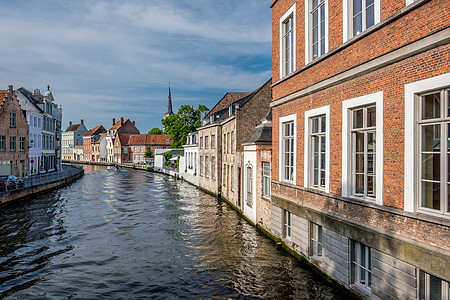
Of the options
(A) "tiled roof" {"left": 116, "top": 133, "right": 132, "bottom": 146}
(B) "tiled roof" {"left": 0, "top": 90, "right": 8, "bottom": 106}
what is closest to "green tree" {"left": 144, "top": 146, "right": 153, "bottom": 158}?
(A) "tiled roof" {"left": 116, "top": 133, "right": 132, "bottom": 146}

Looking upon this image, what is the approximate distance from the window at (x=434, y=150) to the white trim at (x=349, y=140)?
0.91 m

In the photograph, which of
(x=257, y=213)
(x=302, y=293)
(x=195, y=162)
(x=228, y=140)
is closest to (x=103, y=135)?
(x=195, y=162)

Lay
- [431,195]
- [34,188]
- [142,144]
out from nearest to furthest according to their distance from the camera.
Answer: [431,195]
[34,188]
[142,144]

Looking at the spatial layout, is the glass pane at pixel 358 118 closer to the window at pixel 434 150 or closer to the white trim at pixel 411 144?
the white trim at pixel 411 144

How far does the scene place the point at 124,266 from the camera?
10969 mm

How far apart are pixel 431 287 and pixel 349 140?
3247mm

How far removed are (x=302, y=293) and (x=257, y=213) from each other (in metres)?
6.85

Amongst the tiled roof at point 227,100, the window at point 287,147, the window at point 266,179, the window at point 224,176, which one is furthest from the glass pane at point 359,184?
the tiled roof at point 227,100

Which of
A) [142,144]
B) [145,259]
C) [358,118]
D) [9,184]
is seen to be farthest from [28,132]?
[142,144]

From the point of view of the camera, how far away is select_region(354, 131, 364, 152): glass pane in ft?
24.8

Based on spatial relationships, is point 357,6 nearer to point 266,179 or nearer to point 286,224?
point 286,224

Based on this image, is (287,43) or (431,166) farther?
(287,43)

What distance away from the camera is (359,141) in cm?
763

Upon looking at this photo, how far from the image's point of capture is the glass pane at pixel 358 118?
24.7 feet
